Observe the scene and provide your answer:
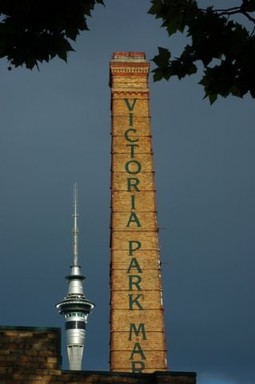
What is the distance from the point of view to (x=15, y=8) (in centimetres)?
508

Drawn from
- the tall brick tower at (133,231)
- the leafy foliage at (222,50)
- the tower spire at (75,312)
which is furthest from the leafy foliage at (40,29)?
the tower spire at (75,312)

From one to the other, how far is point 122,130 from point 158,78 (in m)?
43.3

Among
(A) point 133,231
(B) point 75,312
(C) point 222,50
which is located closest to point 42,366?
(C) point 222,50

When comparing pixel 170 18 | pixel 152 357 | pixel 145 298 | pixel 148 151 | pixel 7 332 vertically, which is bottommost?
pixel 7 332

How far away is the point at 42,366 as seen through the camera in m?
11.0

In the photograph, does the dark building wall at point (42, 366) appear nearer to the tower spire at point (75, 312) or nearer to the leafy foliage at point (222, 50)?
the leafy foliage at point (222, 50)

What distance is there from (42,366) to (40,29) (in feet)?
21.9

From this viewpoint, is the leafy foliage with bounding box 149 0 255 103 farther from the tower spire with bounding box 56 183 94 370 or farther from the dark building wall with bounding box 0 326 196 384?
the tower spire with bounding box 56 183 94 370

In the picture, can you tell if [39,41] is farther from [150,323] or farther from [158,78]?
[150,323]

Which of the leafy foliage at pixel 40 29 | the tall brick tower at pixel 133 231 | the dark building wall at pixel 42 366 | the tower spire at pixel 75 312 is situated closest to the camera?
the leafy foliage at pixel 40 29

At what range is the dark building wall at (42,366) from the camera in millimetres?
10922

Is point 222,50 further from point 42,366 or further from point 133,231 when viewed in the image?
Result: point 133,231

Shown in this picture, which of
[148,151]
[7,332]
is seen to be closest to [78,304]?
[148,151]

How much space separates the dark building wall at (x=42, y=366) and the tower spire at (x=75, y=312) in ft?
242
